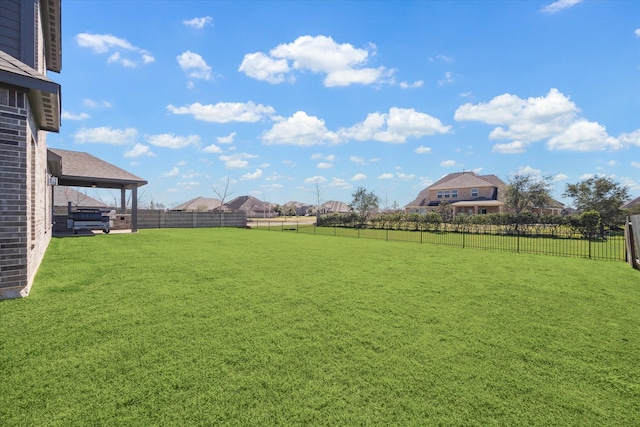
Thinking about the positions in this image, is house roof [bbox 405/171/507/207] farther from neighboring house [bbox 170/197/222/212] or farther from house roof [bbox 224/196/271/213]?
neighboring house [bbox 170/197/222/212]

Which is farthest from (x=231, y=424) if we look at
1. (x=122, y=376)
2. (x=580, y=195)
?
(x=580, y=195)

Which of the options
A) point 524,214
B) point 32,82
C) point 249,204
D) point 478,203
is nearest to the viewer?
point 32,82

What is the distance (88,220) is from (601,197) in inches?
1680

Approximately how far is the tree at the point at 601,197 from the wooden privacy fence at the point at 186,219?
34.8m

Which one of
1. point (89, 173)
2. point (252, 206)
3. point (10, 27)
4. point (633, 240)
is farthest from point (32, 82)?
point (252, 206)

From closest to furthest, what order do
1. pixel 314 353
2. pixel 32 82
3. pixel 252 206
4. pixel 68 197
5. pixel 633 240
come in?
1. pixel 314 353
2. pixel 32 82
3. pixel 633 240
4. pixel 68 197
5. pixel 252 206

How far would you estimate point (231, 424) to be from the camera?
238 cm

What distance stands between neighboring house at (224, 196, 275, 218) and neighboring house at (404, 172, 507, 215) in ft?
142

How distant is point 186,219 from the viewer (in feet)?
96.9

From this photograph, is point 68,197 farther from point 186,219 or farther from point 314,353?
point 314,353

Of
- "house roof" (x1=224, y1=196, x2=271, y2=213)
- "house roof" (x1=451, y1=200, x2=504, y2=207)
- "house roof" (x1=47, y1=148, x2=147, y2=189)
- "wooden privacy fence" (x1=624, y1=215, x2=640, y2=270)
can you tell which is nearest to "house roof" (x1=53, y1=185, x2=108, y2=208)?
"house roof" (x1=47, y1=148, x2=147, y2=189)

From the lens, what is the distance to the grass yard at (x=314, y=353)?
2.58m

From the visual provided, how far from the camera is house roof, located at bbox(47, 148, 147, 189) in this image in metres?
18.0

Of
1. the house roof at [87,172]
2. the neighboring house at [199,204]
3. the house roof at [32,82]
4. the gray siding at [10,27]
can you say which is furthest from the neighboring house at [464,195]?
the neighboring house at [199,204]
